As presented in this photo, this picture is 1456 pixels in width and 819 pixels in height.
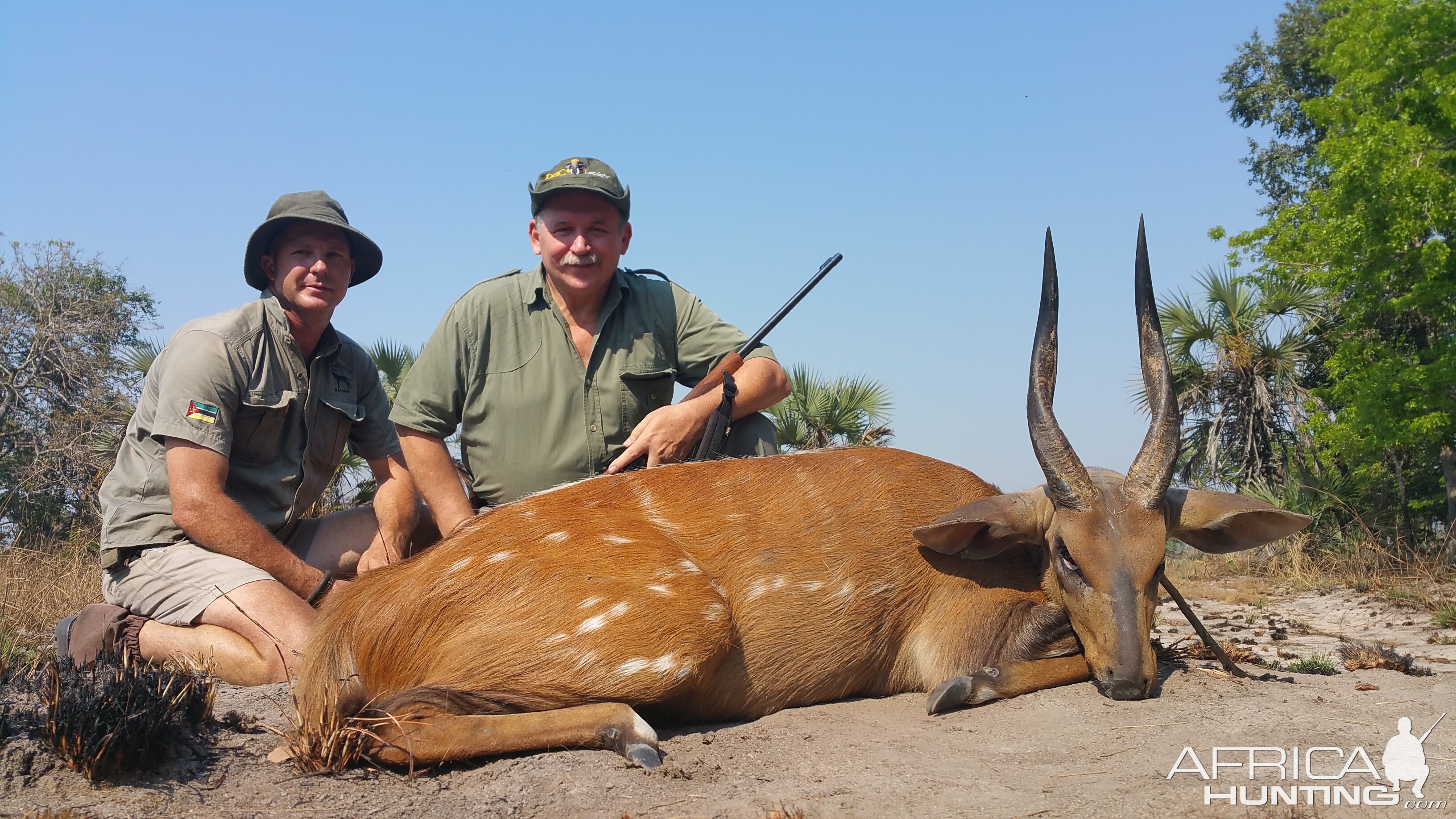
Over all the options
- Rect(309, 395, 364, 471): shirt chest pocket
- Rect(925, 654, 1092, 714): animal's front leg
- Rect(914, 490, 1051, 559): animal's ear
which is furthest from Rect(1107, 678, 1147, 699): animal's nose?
Rect(309, 395, 364, 471): shirt chest pocket

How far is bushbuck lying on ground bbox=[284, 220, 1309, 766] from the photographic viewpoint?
3.79 m

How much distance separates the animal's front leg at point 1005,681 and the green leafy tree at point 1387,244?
530 inches

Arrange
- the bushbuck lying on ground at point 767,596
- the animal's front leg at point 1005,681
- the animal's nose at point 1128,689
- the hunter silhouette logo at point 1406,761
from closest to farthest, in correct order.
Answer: the hunter silhouette logo at point 1406,761
the bushbuck lying on ground at point 767,596
the animal's nose at point 1128,689
the animal's front leg at point 1005,681

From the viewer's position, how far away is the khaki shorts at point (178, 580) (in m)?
5.03

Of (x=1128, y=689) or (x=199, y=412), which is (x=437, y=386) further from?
(x=1128, y=689)

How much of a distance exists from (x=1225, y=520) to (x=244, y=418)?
5325 millimetres

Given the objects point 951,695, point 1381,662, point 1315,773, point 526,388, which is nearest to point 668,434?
point 526,388

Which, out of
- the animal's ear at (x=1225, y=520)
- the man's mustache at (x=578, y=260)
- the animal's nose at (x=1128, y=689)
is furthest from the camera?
the man's mustache at (x=578, y=260)

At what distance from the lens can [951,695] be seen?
4301 mm

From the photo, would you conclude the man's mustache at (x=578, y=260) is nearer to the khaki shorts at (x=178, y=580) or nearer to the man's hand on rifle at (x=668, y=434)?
the man's hand on rifle at (x=668, y=434)

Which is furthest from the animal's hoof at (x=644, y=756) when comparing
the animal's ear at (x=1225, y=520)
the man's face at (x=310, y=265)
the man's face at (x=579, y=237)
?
the man's face at (x=310, y=265)

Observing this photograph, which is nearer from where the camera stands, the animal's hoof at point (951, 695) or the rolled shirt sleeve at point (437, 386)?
the animal's hoof at point (951, 695)

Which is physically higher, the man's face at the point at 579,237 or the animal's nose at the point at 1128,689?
the man's face at the point at 579,237

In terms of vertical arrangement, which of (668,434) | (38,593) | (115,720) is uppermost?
Result: (668,434)
